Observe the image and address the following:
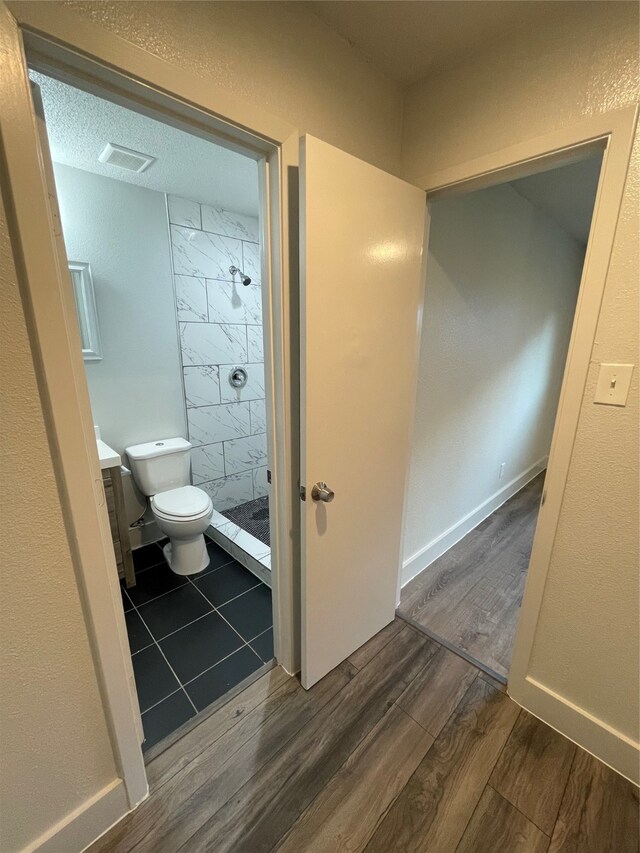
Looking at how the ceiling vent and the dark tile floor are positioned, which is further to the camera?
the ceiling vent

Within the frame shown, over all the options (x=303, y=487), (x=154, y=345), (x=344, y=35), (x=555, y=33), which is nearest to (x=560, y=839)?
(x=303, y=487)

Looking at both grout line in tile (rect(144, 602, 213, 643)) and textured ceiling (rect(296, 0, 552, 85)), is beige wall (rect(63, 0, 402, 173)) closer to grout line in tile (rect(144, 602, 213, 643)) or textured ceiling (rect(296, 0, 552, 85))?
textured ceiling (rect(296, 0, 552, 85))

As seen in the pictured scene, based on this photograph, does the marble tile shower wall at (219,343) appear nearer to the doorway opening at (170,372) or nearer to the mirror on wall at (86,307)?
the doorway opening at (170,372)

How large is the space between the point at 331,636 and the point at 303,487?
28.9 inches

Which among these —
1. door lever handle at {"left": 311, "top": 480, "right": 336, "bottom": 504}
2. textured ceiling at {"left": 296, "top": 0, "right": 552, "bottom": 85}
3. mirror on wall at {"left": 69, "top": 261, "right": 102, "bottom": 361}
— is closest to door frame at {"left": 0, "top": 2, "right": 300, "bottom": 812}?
door lever handle at {"left": 311, "top": 480, "right": 336, "bottom": 504}

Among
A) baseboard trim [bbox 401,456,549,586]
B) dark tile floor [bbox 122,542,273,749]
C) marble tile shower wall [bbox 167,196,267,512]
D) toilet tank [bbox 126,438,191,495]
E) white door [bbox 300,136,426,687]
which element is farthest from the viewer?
marble tile shower wall [bbox 167,196,267,512]

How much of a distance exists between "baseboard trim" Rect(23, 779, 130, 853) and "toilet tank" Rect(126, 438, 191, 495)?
1.48 m

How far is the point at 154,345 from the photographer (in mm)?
2316

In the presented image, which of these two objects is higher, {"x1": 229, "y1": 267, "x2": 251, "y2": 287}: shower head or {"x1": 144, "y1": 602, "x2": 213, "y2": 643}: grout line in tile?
{"x1": 229, "y1": 267, "x2": 251, "y2": 287}: shower head

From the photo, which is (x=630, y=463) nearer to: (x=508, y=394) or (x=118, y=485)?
(x=508, y=394)

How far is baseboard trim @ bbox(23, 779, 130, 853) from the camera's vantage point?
3.08ft

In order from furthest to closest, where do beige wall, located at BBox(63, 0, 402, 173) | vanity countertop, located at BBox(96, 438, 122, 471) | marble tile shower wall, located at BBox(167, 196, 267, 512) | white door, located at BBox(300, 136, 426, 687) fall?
marble tile shower wall, located at BBox(167, 196, 267, 512)
vanity countertop, located at BBox(96, 438, 122, 471)
white door, located at BBox(300, 136, 426, 687)
beige wall, located at BBox(63, 0, 402, 173)

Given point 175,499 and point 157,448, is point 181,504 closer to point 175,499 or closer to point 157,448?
point 175,499

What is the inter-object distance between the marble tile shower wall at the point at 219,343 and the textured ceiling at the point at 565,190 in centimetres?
189
